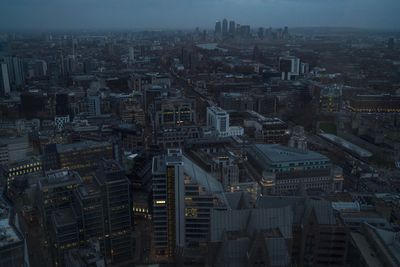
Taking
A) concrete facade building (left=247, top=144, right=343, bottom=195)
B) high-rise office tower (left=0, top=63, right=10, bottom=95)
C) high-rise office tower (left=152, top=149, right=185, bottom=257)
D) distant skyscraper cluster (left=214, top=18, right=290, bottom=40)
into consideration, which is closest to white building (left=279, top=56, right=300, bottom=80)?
distant skyscraper cluster (left=214, top=18, right=290, bottom=40)

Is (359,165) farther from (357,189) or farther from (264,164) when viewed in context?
(264,164)

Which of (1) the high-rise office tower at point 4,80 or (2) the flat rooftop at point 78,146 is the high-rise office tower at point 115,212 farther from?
(1) the high-rise office tower at point 4,80

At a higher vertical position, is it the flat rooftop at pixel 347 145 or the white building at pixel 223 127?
the white building at pixel 223 127

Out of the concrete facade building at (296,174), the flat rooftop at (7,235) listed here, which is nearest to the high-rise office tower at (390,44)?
the concrete facade building at (296,174)

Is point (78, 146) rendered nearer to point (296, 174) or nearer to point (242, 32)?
point (296, 174)

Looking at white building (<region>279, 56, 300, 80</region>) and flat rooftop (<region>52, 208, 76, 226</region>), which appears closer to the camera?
flat rooftop (<region>52, 208, 76, 226</region>)

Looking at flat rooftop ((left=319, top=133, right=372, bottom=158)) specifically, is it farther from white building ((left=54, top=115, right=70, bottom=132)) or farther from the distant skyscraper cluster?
the distant skyscraper cluster

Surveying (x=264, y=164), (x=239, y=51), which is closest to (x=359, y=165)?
(x=264, y=164)

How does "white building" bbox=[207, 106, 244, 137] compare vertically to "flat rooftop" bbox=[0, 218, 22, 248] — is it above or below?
below

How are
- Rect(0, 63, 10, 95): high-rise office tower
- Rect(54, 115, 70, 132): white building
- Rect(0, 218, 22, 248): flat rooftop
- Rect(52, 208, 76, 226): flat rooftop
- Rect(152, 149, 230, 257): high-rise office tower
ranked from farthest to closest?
1. Rect(0, 63, 10, 95): high-rise office tower
2. Rect(54, 115, 70, 132): white building
3. Rect(152, 149, 230, 257): high-rise office tower
4. Rect(52, 208, 76, 226): flat rooftop
5. Rect(0, 218, 22, 248): flat rooftop

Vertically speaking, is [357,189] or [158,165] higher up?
[158,165]

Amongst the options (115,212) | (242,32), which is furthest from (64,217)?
(242,32)
